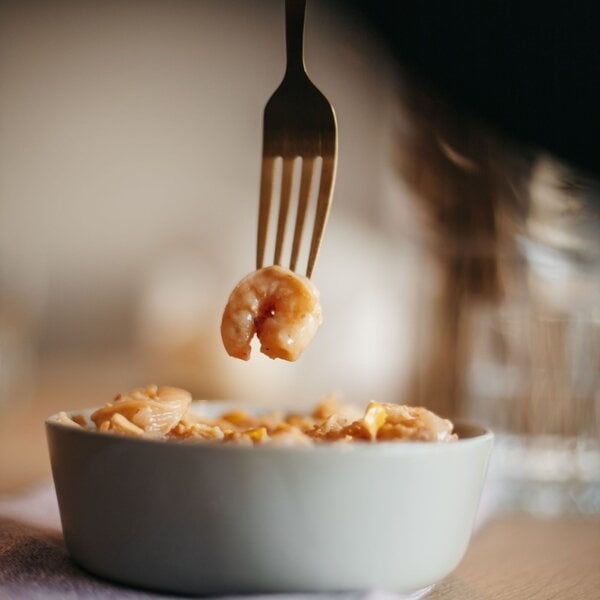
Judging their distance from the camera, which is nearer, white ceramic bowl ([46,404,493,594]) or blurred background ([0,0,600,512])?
white ceramic bowl ([46,404,493,594])

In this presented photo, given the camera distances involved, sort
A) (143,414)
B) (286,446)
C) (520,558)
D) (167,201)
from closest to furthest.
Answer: (286,446)
(143,414)
(520,558)
(167,201)

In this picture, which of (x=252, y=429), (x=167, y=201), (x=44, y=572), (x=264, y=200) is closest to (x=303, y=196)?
(x=264, y=200)

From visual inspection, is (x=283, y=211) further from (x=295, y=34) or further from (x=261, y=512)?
(x=261, y=512)

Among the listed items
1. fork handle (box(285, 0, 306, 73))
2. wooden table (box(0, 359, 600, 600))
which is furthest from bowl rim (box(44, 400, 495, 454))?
fork handle (box(285, 0, 306, 73))

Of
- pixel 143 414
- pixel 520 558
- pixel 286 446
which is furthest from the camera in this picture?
pixel 520 558

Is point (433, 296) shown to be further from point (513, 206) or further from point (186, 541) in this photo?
point (186, 541)

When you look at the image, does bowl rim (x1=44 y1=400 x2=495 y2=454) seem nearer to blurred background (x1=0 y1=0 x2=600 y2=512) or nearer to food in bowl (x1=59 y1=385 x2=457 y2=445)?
food in bowl (x1=59 y1=385 x2=457 y2=445)

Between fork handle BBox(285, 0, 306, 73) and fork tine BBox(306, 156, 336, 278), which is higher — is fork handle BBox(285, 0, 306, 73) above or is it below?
above
